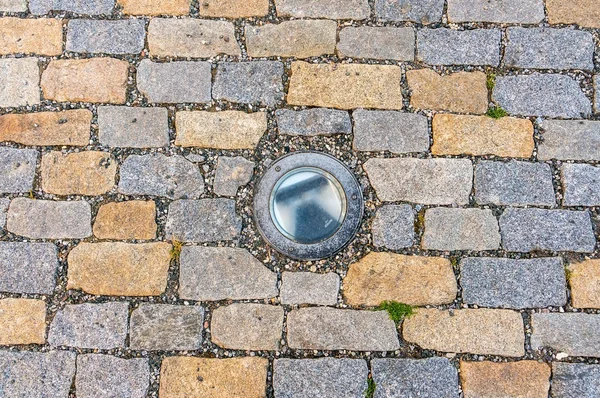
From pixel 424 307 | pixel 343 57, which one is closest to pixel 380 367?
pixel 424 307

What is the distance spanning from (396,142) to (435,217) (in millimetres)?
524

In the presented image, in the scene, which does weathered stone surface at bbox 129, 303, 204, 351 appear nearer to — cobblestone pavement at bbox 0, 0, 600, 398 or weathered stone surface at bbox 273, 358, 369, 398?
cobblestone pavement at bbox 0, 0, 600, 398

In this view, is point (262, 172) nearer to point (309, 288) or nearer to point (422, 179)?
point (309, 288)

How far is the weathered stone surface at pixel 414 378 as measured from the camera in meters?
2.89

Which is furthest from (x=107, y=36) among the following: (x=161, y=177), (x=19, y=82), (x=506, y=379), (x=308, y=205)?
(x=506, y=379)

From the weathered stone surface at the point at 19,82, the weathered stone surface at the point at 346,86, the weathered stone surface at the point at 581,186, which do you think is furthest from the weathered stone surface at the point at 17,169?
the weathered stone surface at the point at 581,186

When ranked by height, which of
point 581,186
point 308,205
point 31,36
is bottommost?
point 308,205

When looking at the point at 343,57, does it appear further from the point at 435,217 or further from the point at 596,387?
the point at 596,387

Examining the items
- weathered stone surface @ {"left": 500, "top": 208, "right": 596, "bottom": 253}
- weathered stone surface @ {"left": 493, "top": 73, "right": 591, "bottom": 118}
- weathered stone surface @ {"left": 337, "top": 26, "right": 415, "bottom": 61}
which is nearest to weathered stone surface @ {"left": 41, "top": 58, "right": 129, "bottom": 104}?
weathered stone surface @ {"left": 337, "top": 26, "right": 415, "bottom": 61}

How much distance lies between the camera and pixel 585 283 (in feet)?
9.77

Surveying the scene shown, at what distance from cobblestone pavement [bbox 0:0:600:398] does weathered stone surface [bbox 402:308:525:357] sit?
0.01 m

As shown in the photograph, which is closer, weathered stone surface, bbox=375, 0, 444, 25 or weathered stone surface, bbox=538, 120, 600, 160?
weathered stone surface, bbox=538, 120, 600, 160

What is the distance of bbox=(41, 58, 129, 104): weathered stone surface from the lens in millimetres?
3197

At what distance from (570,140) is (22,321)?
3537 millimetres
